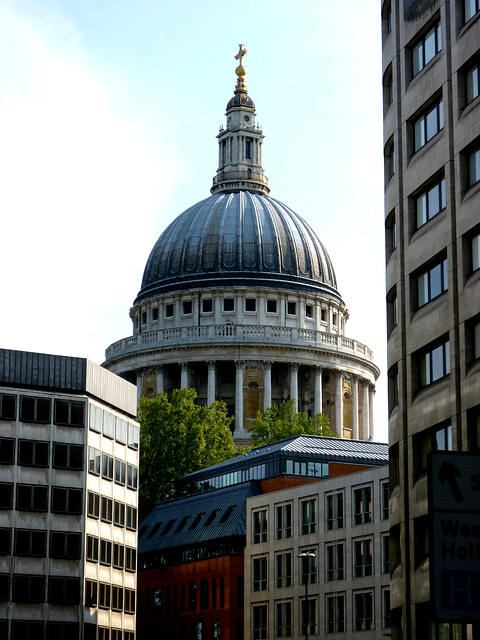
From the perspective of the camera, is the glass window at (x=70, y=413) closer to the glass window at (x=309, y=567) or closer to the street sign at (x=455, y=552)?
the glass window at (x=309, y=567)

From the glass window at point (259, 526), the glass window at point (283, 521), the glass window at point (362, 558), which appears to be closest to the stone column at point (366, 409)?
the glass window at point (259, 526)

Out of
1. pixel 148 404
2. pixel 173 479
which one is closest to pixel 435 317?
pixel 173 479

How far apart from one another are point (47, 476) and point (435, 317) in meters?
38.0

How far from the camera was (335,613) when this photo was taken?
8838cm

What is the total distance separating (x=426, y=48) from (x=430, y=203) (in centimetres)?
591

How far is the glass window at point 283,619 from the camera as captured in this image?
92.5 meters

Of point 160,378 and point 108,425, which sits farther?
point 160,378

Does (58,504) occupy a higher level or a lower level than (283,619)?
higher

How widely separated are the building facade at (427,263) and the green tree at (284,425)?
3645 inches

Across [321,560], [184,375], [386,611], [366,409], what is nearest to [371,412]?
[366,409]

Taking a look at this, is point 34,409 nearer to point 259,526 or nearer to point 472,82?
point 259,526

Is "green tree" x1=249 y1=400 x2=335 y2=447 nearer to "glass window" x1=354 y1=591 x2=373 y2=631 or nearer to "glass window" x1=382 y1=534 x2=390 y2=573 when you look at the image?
"glass window" x1=354 y1=591 x2=373 y2=631

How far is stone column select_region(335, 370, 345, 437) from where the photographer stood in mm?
177000

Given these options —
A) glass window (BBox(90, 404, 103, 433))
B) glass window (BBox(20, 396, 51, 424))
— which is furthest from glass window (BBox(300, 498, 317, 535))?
glass window (BBox(20, 396, 51, 424))
